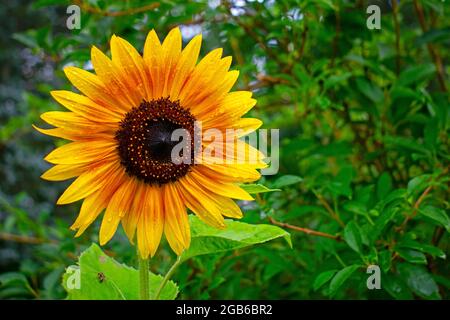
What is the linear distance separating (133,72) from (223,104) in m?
0.12

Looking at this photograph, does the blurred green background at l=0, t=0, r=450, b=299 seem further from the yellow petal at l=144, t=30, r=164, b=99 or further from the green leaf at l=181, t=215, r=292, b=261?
the yellow petal at l=144, t=30, r=164, b=99

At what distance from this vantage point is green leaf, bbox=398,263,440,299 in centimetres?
88

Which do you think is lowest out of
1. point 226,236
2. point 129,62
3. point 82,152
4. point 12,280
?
point 12,280

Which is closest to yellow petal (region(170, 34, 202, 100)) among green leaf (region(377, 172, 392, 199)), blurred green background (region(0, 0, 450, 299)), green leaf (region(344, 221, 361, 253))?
blurred green background (region(0, 0, 450, 299))

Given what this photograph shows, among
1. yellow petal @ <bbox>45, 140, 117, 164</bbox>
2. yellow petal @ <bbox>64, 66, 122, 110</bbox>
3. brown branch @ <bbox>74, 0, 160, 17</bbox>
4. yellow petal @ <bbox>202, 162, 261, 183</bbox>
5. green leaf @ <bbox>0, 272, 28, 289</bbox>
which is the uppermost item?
brown branch @ <bbox>74, 0, 160, 17</bbox>

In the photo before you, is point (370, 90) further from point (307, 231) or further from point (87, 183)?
point (87, 183)

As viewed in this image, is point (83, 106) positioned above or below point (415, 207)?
above

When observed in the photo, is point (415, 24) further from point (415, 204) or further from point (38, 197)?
point (38, 197)

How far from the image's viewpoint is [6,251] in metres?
3.34

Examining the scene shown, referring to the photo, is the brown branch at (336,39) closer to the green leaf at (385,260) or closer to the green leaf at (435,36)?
the green leaf at (435,36)

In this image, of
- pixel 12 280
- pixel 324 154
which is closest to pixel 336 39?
pixel 324 154

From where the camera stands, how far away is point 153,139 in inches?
30.2

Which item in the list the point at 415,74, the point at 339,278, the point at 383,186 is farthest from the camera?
the point at 415,74

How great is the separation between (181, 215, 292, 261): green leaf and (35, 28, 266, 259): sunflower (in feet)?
0.10
